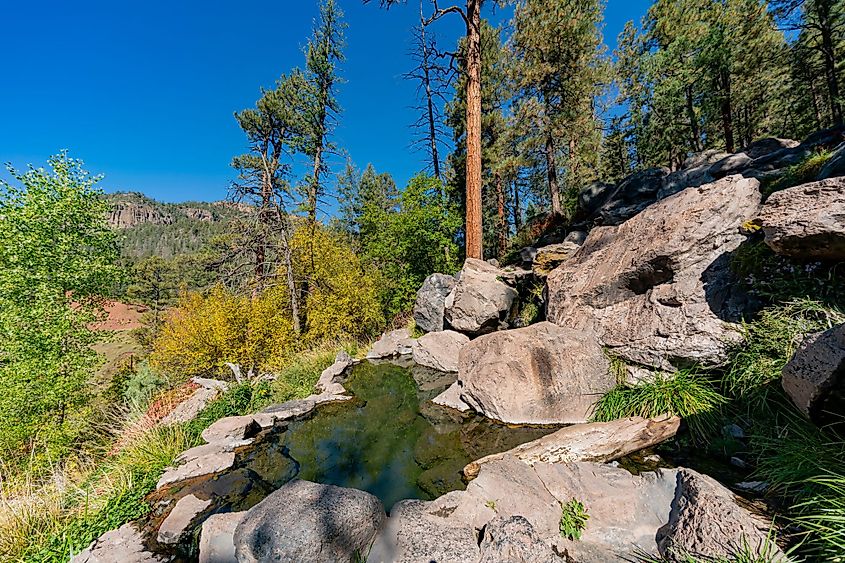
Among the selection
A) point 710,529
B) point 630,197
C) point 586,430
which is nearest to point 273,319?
point 586,430

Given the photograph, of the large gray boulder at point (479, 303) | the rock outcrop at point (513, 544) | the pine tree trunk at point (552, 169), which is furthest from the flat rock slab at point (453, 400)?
the pine tree trunk at point (552, 169)

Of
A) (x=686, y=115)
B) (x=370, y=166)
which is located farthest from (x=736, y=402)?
(x=370, y=166)

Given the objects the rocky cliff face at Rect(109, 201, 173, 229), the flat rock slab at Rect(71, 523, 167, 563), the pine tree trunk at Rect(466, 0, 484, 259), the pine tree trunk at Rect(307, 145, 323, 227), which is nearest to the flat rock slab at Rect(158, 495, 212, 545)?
the flat rock slab at Rect(71, 523, 167, 563)

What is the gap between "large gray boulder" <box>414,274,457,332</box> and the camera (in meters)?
8.82

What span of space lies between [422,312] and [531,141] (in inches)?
335

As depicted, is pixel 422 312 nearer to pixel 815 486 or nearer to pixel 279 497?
pixel 279 497

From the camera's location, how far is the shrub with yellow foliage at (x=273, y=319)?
28.0ft

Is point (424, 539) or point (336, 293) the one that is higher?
point (336, 293)

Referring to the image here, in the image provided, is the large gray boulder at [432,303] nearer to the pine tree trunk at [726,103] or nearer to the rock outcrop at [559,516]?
the rock outcrop at [559,516]

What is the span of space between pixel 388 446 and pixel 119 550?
8.79 feet

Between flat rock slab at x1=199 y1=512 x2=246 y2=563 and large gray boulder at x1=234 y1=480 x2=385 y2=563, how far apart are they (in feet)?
0.58

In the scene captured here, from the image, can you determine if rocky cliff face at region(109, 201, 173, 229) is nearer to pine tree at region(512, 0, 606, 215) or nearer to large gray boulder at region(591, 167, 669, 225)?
pine tree at region(512, 0, 606, 215)

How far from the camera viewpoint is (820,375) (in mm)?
2277

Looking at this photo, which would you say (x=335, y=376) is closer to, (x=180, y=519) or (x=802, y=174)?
(x=180, y=519)
